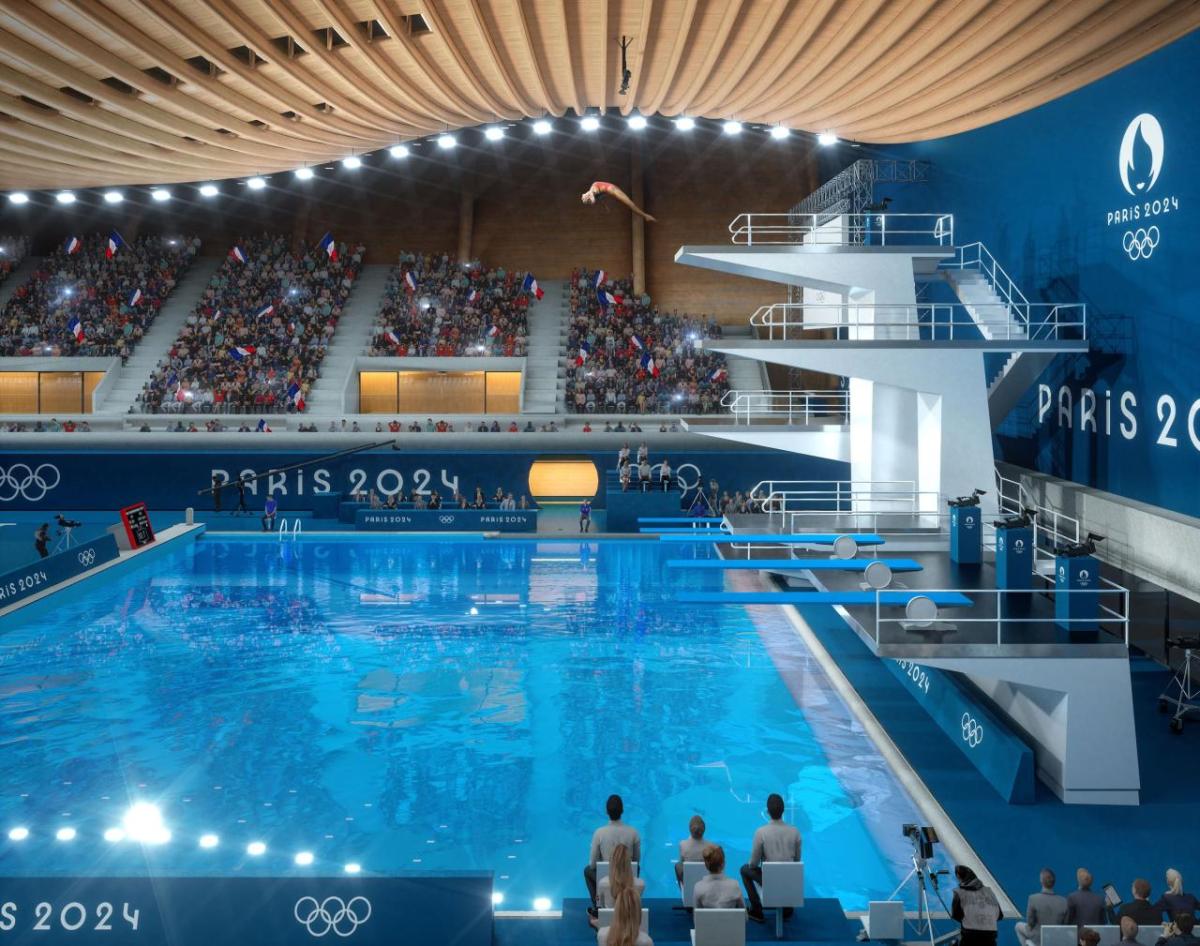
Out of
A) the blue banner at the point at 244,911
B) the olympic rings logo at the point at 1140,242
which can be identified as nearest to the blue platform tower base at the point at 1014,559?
the olympic rings logo at the point at 1140,242

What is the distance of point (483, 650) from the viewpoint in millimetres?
20531

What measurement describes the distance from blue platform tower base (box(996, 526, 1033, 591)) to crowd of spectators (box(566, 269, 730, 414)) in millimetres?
24008

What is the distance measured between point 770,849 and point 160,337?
130 ft

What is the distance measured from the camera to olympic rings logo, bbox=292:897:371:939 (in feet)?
28.6

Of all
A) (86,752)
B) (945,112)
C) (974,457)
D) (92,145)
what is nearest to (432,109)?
(92,145)

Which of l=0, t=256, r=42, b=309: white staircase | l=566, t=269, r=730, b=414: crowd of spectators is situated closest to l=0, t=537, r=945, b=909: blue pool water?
l=566, t=269, r=730, b=414: crowd of spectators

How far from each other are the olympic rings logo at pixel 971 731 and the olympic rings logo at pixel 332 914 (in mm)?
8339

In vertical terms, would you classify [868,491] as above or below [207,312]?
below

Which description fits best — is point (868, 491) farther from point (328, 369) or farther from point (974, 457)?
point (328, 369)

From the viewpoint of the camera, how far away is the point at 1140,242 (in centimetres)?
1908

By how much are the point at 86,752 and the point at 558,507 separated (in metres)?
23.9

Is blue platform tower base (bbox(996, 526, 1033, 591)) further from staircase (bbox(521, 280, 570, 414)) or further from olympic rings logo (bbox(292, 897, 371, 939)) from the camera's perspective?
staircase (bbox(521, 280, 570, 414))

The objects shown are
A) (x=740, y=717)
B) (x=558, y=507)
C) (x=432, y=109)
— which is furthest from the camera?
(x=558, y=507)

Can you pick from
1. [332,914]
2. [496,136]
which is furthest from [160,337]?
[332,914]
